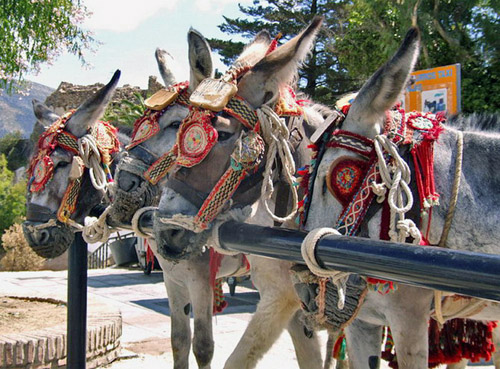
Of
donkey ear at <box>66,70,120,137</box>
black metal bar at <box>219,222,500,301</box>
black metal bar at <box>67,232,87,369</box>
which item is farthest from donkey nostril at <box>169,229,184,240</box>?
donkey ear at <box>66,70,120,137</box>

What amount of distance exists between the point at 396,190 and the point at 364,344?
3.06 feet

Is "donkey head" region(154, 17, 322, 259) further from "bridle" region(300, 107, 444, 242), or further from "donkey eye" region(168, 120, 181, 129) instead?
"donkey eye" region(168, 120, 181, 129)

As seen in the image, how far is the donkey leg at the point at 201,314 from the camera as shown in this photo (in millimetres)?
3918

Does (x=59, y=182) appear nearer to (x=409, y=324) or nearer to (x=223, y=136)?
(x=223, y=136)

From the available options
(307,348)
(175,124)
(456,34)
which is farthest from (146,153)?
(456,34)

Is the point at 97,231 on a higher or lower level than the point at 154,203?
lower

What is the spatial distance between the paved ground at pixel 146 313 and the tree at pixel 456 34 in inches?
223

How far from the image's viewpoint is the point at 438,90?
9188 mm

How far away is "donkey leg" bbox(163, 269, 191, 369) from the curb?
1.01 meters

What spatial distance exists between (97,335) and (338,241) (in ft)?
13.8

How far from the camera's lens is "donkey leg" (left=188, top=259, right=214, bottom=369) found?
12.9ft

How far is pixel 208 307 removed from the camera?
3945mm

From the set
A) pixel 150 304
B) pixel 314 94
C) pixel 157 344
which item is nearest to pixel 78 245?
pixel 157 344

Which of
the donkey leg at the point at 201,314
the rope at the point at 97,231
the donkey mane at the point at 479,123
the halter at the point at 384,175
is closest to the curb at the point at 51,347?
the donkey leg at the point at 201,314
